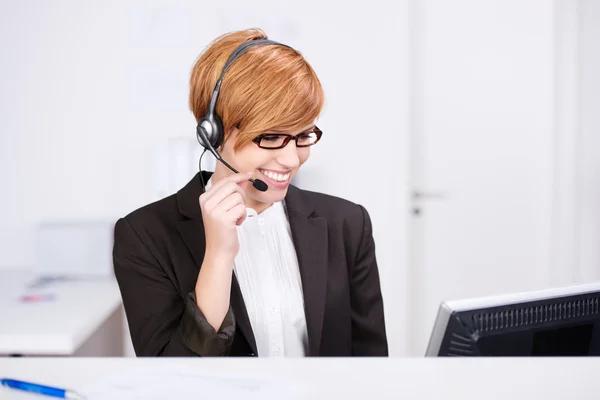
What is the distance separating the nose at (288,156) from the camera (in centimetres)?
118

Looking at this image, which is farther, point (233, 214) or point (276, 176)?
point (276, 176)

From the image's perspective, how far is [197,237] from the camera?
4.13ft

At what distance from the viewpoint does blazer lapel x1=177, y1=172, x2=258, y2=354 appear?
3.95 ft

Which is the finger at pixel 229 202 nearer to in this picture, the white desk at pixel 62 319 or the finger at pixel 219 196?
the finger at pixel 219 196

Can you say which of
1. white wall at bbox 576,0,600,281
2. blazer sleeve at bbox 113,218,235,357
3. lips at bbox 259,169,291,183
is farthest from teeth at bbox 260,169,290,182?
white wall at bbox 576,0,600,281

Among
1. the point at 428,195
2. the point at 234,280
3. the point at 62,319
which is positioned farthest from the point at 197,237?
the point at 428,195

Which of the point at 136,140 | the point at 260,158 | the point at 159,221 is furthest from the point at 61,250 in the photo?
the point at 260,158

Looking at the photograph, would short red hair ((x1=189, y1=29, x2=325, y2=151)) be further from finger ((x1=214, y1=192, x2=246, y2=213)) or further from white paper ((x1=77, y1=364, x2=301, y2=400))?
white paper ((x1=77, y1=364, x2=301, y2=400))

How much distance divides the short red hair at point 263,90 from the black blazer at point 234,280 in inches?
8.2

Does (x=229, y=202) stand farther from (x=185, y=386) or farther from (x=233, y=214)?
(x=185, y=386)

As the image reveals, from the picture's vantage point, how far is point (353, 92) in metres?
2.60

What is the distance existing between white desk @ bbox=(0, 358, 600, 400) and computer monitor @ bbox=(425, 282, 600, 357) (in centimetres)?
2

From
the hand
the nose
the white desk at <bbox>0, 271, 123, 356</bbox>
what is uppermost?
the nose

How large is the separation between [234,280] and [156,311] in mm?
155
